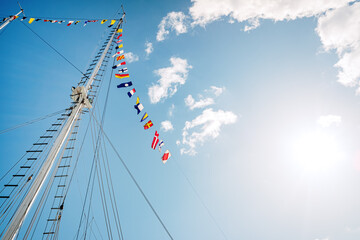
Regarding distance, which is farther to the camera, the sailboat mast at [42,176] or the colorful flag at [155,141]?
the colorful flag at [155,141]

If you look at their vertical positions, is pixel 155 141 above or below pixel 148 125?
below

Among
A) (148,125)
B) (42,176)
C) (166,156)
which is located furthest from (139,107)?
(42,176)

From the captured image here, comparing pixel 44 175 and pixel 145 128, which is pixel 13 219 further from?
pixel 145 128

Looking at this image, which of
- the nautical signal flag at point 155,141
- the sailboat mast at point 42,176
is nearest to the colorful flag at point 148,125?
the nautical signal flag at point 155,141

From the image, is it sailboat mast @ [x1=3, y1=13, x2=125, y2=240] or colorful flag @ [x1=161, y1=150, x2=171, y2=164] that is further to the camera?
colorful flag @ [x1=161, y1=150, x2=171, y2=164]

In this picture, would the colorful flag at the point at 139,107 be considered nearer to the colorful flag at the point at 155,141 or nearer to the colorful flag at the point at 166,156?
the colorful flag at the point at 155,141

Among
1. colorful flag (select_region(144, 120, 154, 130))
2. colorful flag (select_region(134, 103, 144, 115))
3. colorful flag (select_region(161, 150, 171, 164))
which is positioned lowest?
colorful flag (select_region(161, 150, 171, 164))

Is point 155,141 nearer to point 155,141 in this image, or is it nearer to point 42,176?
point 155,141

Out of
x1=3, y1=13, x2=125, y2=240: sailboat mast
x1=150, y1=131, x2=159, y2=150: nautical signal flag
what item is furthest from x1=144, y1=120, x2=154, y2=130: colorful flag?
x1=3, y1=13, x2=125, y2=240: sailboat mast

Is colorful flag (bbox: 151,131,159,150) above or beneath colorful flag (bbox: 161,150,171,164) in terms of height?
above

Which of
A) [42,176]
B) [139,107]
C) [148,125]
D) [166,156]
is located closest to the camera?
[42,176]

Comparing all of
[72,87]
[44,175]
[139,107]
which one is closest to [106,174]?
[44,175]

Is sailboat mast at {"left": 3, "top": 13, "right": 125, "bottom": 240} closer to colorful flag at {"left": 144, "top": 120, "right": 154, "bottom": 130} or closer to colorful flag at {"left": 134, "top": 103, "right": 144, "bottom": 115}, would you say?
colorful flag at {"left": 134, "top": 103, "right": 144, "bottom": 115}

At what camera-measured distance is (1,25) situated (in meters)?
9.09
